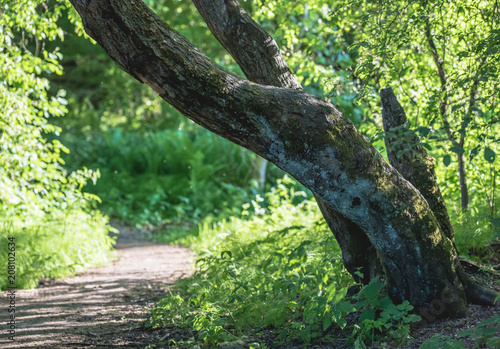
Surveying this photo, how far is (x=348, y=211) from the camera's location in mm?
3186

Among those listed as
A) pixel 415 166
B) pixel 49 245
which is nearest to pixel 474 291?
pixel 415 166

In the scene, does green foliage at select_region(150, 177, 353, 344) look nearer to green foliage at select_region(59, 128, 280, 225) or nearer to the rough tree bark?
the rough tree bark

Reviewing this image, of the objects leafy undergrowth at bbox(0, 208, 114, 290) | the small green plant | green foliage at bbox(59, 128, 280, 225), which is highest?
green foliage at bbox(59, 128, 280, 225)

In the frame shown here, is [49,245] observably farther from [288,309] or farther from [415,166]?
[415,166]

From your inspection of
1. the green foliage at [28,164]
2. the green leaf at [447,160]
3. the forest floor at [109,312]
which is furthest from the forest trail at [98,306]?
the green leaf at [447,160]

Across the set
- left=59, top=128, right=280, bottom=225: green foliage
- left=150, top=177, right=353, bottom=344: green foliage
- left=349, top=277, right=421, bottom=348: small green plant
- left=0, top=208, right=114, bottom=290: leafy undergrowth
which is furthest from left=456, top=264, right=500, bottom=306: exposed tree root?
left=59, top=128, right=280, bottom=225: green foliage

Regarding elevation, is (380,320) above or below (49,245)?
below

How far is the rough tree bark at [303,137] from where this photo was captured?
2.93m

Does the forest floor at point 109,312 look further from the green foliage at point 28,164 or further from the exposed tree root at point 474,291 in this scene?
the green foliage at point 28,164

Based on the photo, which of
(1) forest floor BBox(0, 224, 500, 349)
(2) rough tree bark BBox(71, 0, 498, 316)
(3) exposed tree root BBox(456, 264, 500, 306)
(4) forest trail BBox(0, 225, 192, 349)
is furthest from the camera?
(4) forest trail BBox(0, 225, 192, 349)

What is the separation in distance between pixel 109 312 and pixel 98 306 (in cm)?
27

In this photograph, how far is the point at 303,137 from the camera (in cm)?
310

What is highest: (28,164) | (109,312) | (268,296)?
(28,164)

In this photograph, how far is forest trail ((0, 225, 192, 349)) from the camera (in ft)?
13.2
